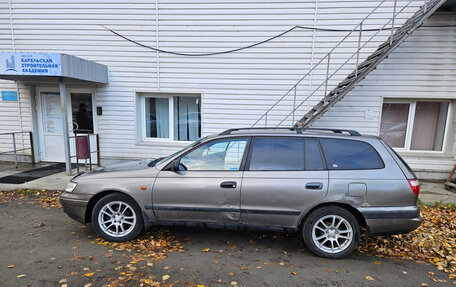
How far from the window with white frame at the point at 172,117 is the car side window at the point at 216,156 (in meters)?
4.41

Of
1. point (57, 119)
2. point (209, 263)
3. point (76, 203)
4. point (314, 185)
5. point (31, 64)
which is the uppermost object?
point (31, 64)

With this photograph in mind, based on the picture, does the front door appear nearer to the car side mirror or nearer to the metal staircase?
the car side mirror

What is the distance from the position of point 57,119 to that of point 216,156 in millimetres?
7191

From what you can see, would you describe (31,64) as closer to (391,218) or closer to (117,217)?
(117,217)

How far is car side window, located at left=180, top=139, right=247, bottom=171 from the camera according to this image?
3.44 meters

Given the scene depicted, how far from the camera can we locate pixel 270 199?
3.24 metres

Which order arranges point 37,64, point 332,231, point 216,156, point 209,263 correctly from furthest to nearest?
1. point 37,64
2. point 216,156
3. point 332,231
4. point 209,263

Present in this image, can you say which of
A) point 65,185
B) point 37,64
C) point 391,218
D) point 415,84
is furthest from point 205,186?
point 415,84

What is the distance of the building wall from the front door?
4.62m

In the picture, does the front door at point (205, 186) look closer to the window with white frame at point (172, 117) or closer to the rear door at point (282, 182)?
the rear door at point (282, 182)

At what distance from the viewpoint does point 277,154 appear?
11.1 feet

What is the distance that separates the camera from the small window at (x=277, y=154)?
3.32 meters

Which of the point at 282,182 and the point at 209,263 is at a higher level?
the point at 282,182

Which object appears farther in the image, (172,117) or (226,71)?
(172,117)
